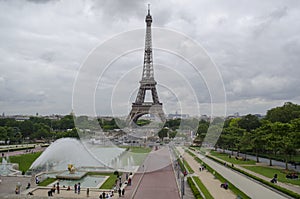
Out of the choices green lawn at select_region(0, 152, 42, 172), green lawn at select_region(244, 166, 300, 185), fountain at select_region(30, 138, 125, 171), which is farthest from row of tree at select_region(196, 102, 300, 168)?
green lawn at select_region(0, 152, 42, 172)

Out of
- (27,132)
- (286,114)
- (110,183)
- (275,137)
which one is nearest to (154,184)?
(110,183)

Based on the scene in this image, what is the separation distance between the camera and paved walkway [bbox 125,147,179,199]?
56.3 ft

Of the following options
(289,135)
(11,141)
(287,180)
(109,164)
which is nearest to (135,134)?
(11,141)

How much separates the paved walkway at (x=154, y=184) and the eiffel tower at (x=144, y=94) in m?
31.0

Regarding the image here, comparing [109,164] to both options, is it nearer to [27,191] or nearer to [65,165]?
[65,165]

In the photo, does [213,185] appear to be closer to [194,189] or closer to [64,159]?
[194,189]

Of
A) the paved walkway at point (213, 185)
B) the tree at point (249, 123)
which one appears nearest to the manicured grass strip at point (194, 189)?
the paved walkway at point (213, 185)

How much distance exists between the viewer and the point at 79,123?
5228cm

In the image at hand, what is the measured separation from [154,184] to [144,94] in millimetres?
42633

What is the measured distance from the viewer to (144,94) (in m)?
62.2

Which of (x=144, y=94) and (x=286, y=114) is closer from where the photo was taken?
(x=286, y=114)

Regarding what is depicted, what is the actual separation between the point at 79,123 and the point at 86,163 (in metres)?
25.6

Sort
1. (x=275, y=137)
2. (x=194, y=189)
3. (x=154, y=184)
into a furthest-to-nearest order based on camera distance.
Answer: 1. (x=275, y=137)
2. (x=154, y=184)
3. (x=194, y=189)

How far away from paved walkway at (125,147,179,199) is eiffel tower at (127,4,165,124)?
31002 millimetres
